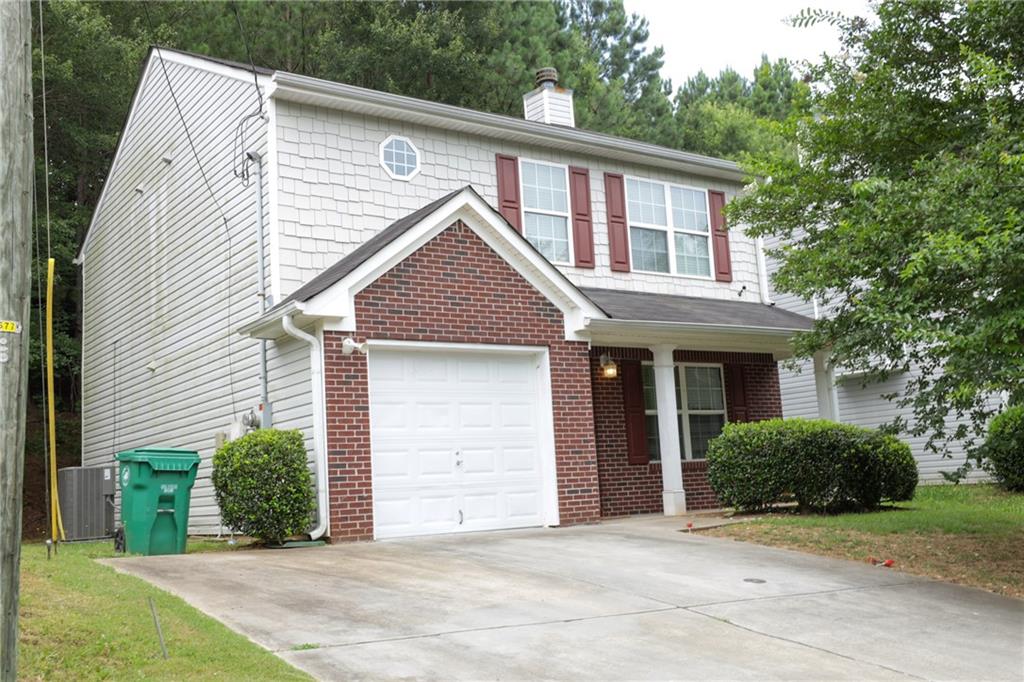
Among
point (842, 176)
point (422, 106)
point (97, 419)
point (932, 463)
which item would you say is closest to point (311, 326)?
point (422, 106)

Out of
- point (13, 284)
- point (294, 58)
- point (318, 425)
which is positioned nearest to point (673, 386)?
point (318, 425)

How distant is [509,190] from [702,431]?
5135 millimetres

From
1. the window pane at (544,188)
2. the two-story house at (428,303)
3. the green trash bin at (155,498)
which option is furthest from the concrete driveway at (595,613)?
the window pane at (544,188)

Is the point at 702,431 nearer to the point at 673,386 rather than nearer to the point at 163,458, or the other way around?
the point at 673,386

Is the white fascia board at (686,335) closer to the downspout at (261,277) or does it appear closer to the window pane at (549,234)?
the window pane at (549,234)

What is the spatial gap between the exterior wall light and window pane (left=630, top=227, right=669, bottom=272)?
2152 millimetres

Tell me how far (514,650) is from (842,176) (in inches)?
281

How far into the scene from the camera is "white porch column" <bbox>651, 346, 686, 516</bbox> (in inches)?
575

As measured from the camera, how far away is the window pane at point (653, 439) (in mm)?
15656

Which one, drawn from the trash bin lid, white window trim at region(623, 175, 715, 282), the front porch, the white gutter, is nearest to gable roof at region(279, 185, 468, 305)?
the trash bin lid

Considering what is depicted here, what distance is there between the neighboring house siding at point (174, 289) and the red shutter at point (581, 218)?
5.01 meters

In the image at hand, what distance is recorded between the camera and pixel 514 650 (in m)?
6.23

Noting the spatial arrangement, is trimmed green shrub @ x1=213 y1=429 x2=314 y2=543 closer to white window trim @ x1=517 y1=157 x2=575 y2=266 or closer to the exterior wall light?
the exterior wall light

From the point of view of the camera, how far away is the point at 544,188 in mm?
15641
